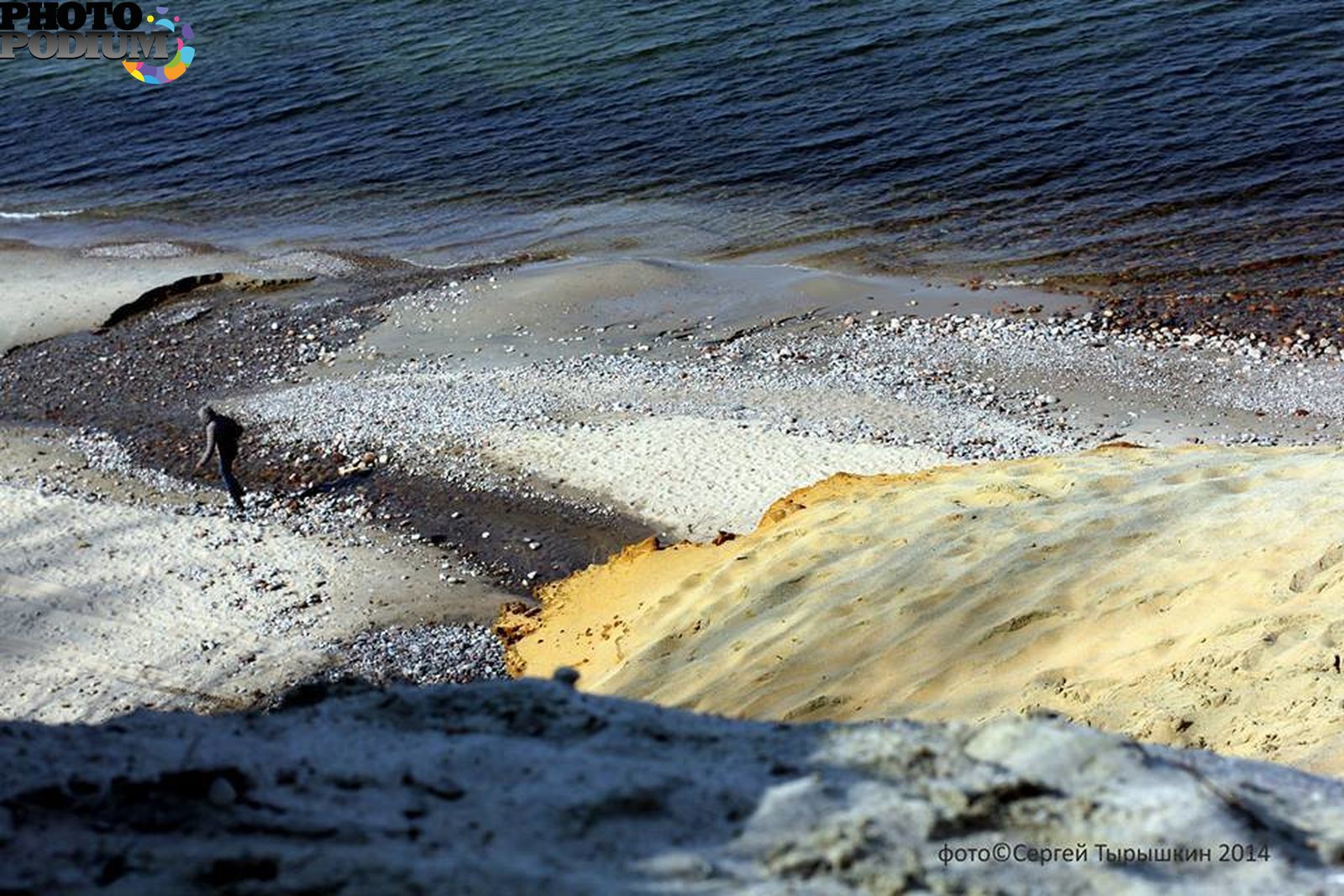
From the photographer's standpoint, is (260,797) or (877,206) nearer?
(260,797)

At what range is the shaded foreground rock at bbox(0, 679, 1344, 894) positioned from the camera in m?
4.50

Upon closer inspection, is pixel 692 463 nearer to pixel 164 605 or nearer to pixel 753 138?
pixel 164 605

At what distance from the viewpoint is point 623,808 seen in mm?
4840

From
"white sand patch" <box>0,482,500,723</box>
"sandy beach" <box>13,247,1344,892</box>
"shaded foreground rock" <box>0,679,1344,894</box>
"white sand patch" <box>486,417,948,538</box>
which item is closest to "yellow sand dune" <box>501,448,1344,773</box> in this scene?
"sandy beach" <box>13,247,1344,892</box>

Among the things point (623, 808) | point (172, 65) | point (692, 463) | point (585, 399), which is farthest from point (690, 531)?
point (172, 65)

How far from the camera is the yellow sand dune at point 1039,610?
8688 millimetres

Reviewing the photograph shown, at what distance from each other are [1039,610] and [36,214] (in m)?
29.8

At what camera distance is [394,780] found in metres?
5.01

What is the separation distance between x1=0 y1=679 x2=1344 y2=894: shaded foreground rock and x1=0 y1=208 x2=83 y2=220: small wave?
100 feet

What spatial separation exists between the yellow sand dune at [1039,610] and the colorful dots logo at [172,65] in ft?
111

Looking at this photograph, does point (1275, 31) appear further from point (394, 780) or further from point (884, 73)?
point (394, 780)

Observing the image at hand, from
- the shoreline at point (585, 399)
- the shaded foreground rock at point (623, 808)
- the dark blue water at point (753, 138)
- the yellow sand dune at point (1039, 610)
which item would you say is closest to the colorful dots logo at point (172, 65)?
the dark blue water at point (753, 138)

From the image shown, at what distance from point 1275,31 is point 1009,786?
1249 inches

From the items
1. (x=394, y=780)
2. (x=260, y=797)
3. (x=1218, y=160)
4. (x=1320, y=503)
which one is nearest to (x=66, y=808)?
(x=260, y=797)
